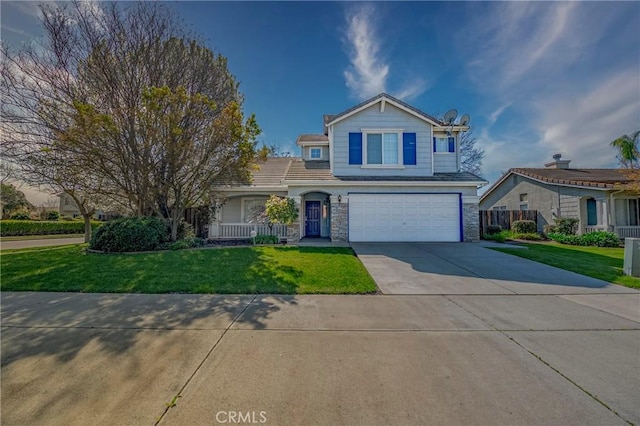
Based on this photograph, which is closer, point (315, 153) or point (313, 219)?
point (313, 219)

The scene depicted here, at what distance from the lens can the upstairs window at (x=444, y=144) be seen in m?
14.9

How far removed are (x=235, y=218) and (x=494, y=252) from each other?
1302 cm

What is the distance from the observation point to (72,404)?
2477mm

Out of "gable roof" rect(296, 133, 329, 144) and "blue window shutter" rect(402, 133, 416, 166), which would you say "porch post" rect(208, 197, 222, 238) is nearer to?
"gable roof" rect(296, 133, 329, 144)

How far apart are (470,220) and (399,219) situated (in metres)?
3.57

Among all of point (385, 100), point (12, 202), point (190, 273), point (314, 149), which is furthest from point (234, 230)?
point (12, 202)

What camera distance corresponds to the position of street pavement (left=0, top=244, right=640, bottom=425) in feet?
7.86

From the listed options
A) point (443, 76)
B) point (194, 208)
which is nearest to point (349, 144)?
point (443, 76)

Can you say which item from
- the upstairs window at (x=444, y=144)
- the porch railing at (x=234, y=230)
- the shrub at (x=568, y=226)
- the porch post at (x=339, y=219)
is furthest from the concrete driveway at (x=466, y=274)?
the shrub at (x=568, y=226)

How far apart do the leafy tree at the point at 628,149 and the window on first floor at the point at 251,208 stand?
21.8m

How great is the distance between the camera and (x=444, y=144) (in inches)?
588

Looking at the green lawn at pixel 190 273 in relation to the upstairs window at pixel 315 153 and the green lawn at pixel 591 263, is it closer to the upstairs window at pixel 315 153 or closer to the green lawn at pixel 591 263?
the green lawn at pixel 591 263

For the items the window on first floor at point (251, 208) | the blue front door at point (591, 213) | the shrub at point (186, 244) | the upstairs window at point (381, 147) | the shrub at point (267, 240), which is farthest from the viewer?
the blue front door at point (591, 213)

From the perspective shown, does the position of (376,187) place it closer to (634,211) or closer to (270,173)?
(270,173)
